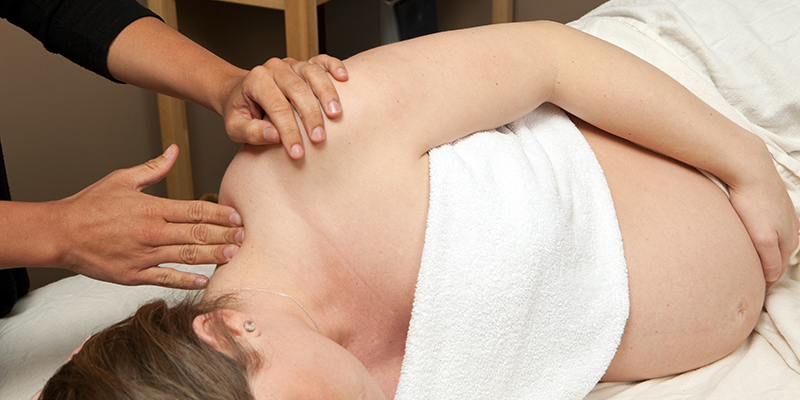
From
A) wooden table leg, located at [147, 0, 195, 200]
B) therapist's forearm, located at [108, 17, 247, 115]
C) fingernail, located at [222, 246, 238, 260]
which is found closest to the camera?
fingernail, located at [222, 246, 238, 260]

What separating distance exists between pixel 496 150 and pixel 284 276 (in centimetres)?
35

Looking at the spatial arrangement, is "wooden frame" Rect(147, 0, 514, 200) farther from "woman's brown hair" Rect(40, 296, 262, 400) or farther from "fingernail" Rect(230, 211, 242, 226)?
"woman's brown hair" Rect(40, 296, 262, 400)

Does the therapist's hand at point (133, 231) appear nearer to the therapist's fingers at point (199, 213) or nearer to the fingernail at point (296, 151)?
the therapist's fingers at point (199, 213)

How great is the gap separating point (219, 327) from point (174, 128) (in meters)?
1.50

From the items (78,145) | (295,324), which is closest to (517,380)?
(295,324)

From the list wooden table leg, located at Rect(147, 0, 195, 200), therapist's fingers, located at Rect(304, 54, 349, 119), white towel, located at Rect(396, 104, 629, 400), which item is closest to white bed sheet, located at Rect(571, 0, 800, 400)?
white towel, located at Rect(396, 104, 629, 400)

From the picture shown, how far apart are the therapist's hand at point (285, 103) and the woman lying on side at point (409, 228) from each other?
28 millimetres

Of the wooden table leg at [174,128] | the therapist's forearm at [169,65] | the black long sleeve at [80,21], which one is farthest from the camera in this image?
the wooden table leg at [174,128]

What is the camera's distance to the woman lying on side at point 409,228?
59 cm

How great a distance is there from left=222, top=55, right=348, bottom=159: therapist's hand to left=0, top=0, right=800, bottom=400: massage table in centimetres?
48

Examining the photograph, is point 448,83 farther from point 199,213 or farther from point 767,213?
point 767,213

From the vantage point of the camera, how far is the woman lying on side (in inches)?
23.3

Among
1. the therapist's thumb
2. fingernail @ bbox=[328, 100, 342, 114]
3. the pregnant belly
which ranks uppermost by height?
fingernail @ bbox=[328, 100, 342, 114]

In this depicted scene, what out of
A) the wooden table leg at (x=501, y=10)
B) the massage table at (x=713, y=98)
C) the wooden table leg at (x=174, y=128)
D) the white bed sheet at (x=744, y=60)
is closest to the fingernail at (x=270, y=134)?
the massage table at (x=713, y=98)
